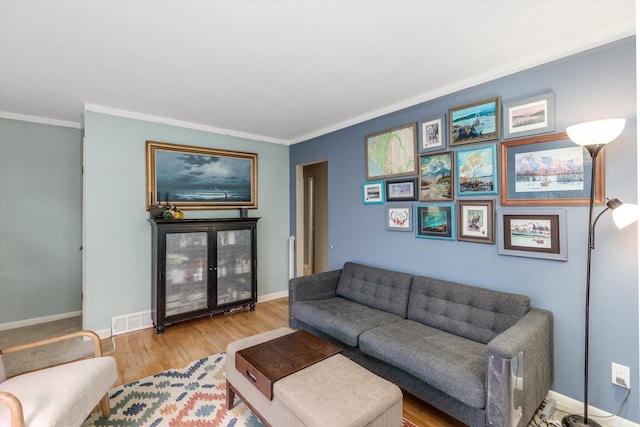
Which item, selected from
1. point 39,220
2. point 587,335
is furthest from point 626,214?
point 39,220

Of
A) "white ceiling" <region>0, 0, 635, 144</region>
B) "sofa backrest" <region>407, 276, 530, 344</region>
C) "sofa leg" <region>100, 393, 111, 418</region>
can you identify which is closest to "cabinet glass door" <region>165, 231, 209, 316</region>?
"sofa leg" <region>100, 393, 111, 418</region>

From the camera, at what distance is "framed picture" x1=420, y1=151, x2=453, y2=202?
2691 millimetres

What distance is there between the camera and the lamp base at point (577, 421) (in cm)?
179

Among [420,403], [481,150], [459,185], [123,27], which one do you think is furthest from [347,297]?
[123,27]

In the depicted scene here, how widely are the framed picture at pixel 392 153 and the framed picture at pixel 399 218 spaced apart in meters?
0.37

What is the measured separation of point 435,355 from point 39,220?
15.0 feet

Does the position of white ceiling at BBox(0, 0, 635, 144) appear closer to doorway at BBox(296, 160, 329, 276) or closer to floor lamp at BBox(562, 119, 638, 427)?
floor lamp at BBox(562, 119, 638, 427)

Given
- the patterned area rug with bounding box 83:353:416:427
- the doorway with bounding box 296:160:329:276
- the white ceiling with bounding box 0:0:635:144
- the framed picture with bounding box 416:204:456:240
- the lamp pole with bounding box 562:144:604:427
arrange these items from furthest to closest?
the doorway with bounding box 296:160:329:276
the framed picture with bounding box 416:204:456:240
the patterned area rug with bounding box 83:353:416:427
the lamp pole with bounding box 562:144:604:427
the white ceiling with bounding box 0:0:635:144

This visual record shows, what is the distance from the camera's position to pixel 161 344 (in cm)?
305

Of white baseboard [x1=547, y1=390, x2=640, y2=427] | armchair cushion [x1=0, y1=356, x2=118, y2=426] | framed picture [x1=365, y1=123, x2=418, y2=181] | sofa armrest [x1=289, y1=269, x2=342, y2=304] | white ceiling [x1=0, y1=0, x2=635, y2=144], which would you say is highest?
white ceiling [x1=0, y1=0, x2=635, y2=144]

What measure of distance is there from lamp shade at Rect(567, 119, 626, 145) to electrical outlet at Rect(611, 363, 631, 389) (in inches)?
55.6

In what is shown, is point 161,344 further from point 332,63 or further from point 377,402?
point 332,63

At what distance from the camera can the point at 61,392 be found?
5.08 feet

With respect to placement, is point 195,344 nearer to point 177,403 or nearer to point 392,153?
point 177,403
